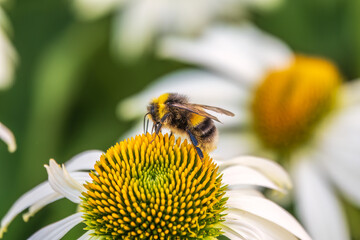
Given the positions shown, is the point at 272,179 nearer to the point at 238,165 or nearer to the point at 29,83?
the point at 238,165

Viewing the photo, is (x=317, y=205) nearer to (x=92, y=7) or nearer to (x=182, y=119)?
(x=182, y=119)

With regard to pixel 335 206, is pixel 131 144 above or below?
below

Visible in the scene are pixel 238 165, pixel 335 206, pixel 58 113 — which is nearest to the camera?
pixel 238 165

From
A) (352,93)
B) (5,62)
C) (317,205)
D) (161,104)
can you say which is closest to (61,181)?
(161,104)

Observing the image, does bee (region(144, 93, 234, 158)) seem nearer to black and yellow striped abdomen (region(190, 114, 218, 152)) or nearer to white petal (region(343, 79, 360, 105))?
black and yellow striped abdomen (region(190, 114, 218, 152))

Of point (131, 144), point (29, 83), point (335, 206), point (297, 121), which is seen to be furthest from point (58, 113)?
point (131, 144)

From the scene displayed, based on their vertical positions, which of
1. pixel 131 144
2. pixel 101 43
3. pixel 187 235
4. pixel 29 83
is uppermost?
pixel 101 43
